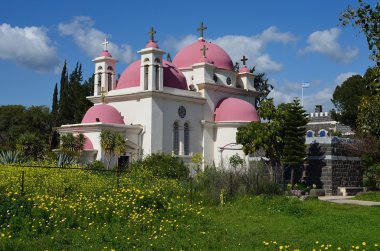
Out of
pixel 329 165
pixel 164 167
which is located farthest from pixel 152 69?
pixel 329 165

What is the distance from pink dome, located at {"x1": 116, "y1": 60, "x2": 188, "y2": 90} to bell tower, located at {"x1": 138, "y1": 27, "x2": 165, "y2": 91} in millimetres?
1342

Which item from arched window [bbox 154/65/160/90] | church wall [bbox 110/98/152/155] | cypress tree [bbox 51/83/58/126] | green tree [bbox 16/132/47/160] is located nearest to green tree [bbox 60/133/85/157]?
green tree [bbox 16/132/47/160]

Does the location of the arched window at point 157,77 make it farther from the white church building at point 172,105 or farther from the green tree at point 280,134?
the green tree at point 280,134

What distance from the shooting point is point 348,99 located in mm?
44156

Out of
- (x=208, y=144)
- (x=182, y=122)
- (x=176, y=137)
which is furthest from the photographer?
(x=208, y=144)

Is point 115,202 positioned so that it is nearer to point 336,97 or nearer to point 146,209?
point 146,209

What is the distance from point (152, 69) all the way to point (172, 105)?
10.4 feet

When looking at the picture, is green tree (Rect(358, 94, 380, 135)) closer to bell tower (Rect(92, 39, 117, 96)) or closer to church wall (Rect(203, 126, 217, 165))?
church wall (Rect(203, 126, 217, 165))

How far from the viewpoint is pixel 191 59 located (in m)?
42.7

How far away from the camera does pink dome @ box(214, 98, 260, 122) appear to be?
3975 centimetres

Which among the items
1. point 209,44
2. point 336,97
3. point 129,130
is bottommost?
point 129,130

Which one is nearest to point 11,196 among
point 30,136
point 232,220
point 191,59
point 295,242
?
point 232,220

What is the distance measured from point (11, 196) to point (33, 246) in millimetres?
3574

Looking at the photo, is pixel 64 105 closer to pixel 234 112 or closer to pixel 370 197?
pixel 234 112
